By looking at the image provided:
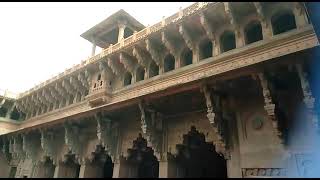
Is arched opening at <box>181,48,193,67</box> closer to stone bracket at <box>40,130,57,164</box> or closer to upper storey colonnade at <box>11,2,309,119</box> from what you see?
upper storey colonnade at <box>11,2,309,119</box>

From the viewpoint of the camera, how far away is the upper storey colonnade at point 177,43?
9.45 m

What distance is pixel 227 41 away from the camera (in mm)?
10594

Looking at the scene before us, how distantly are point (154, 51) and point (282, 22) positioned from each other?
5.14 meters

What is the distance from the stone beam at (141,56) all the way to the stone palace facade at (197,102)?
52 mm

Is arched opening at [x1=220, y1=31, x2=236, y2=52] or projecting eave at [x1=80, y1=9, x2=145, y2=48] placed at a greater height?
projecting eave at [x1=80, y1=9, x2=145, y2=48]

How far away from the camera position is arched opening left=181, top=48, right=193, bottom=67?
1152cm

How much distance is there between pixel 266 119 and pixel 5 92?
2026cm

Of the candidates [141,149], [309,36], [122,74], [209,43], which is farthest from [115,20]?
[309,36]

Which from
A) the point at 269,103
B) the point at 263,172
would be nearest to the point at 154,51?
the point at 269,103

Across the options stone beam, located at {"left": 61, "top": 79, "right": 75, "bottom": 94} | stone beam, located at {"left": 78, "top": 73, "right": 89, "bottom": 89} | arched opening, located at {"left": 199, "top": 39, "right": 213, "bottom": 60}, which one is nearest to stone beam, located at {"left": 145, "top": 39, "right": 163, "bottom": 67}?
arched opening, located at {"left": 199, "top": 39, "right": 213, "bottom": 60}

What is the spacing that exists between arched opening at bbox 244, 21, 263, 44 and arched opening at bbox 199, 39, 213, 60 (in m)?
1.53

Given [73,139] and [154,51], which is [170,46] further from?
[73,139]

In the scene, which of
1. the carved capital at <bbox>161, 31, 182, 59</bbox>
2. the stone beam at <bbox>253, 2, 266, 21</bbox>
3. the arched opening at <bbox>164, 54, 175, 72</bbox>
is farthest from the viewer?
the arched opening at <bbox>164, 54, 175, 72</bbox>

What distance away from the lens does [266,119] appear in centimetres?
795
